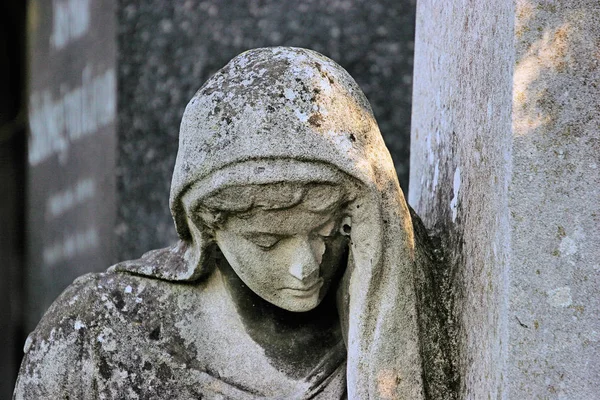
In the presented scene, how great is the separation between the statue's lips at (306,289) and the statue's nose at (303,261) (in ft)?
0.13

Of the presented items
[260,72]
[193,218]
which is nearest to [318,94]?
[260,72]

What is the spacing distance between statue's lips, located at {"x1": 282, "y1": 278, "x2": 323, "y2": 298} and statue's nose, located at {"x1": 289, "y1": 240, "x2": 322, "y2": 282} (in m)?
0.04

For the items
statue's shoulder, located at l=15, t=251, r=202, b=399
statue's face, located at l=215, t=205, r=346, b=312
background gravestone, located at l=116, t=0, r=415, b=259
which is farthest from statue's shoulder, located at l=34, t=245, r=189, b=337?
background gravestone, located at l=116, t=0, r=415, b=259

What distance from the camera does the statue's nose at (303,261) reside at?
109 inches

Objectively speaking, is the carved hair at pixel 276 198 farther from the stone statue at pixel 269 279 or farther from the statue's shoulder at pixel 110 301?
the statue's shoulder at pixel 110 301

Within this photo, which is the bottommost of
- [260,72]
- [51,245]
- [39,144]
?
[51,245]

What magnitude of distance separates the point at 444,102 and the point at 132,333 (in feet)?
2.58

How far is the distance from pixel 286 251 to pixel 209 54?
7.18ft

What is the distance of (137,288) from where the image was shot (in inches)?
119

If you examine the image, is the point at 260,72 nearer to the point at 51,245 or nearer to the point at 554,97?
the point at 554,97

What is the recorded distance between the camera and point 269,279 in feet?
9.25

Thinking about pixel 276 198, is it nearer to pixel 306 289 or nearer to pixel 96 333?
pixel 306 289

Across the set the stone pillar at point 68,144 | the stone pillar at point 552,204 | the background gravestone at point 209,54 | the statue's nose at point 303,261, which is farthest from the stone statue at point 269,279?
the stone pillar at point 68,144

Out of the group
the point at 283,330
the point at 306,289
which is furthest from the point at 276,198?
the point at 283,330
